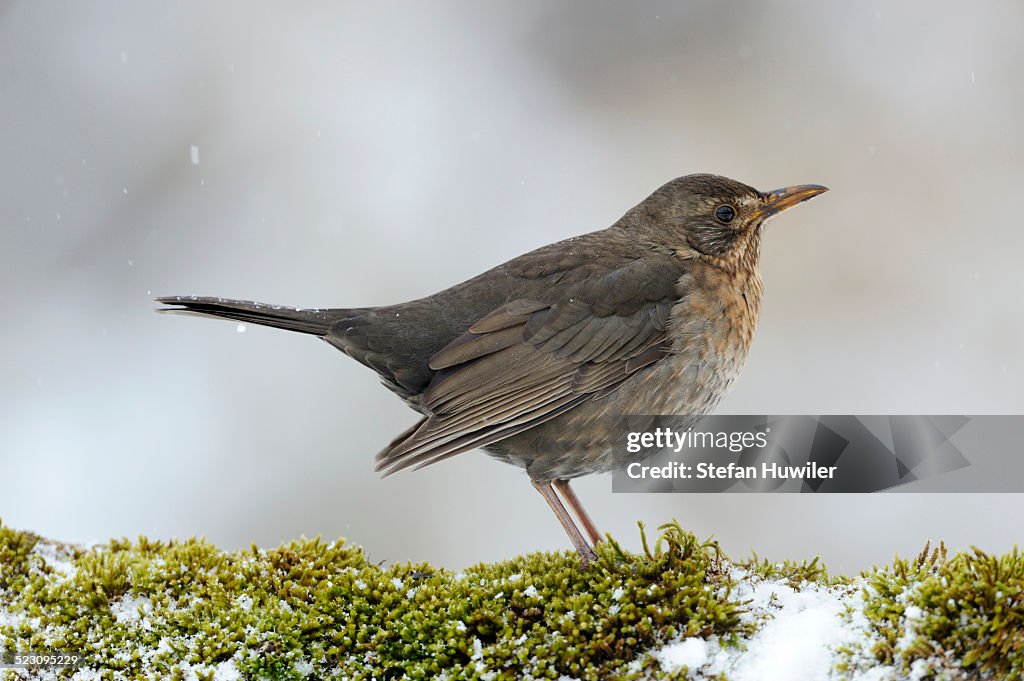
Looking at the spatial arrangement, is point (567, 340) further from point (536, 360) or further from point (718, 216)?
point (718, 216)

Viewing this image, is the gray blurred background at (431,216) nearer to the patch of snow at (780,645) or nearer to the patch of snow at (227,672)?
the patch of snow at (780,645)

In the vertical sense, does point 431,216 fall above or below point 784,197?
above

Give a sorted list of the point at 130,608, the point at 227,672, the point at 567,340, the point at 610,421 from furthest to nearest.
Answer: the point at 567,340
the point at 610,421
the point at 130,608
the point at 227,672

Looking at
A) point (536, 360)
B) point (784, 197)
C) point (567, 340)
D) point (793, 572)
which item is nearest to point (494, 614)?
point (793, 572)

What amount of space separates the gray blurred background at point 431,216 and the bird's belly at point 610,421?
3.07 m

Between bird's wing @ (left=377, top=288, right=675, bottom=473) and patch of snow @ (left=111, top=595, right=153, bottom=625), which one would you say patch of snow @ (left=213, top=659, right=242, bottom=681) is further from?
bird's wing @ (left=377, top=288, right=675, bottom=473)

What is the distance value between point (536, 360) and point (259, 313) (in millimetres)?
1238

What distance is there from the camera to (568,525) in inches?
142

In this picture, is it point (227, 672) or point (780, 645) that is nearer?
point (780, 645)

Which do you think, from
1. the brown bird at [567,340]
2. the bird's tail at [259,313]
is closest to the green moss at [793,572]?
the brown bird at [567,340]

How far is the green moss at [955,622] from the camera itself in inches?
92.9

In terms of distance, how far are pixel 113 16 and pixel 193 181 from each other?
173cm

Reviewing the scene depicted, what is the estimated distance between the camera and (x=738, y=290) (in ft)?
13.8

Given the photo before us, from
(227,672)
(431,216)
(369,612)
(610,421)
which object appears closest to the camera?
(227,672)
